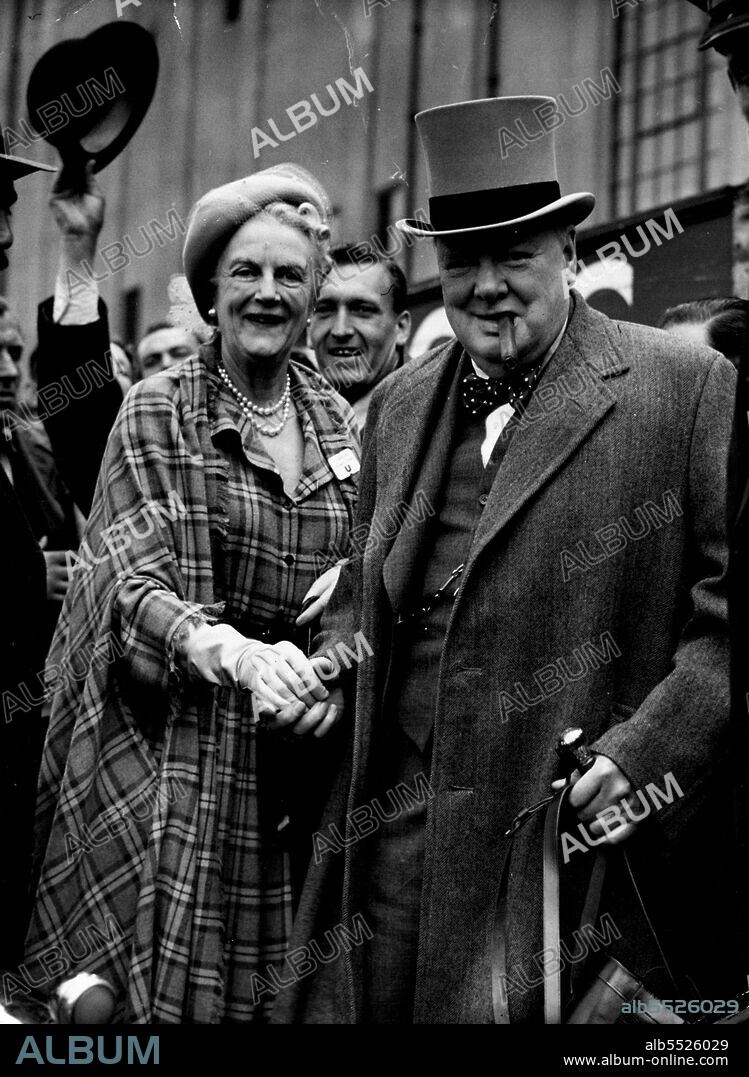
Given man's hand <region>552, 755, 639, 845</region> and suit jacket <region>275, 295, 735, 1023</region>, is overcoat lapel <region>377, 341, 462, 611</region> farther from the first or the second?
man's hand <region>552, 755, 639, 845</region>

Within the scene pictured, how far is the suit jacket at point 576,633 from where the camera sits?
2344 millimetres

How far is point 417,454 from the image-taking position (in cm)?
272

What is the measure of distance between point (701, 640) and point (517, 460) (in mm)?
502

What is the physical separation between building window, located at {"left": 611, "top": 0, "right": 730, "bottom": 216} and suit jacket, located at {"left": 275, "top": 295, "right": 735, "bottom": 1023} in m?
1.35

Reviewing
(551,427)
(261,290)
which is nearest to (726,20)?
(551,427)

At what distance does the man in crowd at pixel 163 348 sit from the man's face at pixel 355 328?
67 centimetres

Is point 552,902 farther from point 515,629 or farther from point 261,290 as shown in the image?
point 261,290

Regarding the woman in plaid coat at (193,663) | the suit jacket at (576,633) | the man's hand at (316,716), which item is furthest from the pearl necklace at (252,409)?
the suit jacket at (576,633)

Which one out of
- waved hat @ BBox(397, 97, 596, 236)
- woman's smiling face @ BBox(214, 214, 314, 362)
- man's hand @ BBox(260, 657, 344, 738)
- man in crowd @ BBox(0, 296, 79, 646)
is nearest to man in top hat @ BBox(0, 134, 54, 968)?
man in crowd @ BBox(0, 296, 79, 646)

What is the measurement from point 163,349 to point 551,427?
2.50 meters

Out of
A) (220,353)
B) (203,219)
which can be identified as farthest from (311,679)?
(203,219)

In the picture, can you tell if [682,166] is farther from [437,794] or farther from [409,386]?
[437,794]

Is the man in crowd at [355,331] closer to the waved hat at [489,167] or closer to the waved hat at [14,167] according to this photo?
the waved hat at [14,167]

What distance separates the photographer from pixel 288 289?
3168 millimetres
